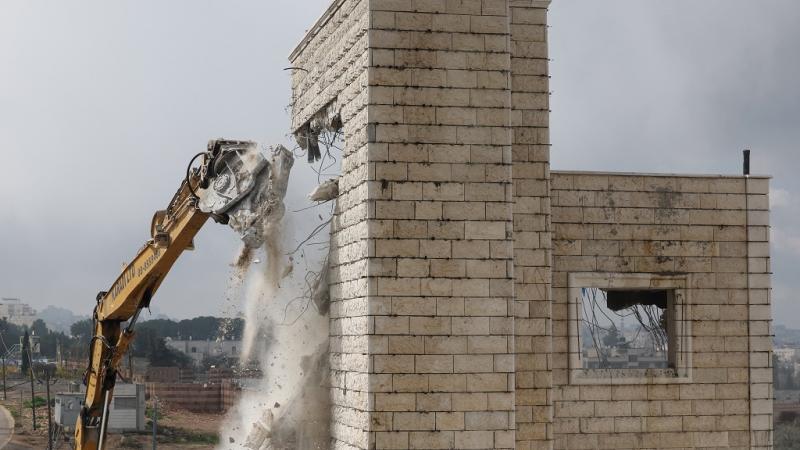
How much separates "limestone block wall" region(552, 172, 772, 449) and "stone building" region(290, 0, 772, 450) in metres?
0.02

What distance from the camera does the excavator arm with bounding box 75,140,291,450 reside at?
11352 millimetres

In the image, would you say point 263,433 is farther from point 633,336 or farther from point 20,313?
point 20,313

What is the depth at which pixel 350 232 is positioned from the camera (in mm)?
10719

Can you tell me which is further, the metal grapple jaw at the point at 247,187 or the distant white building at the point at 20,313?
the distant white building at the point at 20,313

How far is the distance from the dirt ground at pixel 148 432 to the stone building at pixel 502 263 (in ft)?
79.7

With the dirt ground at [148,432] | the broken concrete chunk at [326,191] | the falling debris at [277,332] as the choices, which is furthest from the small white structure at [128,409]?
the broken concrete chunk at [326,191]

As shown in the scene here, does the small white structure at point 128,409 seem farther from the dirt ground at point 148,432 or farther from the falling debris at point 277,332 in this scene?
the falling debris at point 277,332

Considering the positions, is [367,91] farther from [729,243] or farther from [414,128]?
[729,243]

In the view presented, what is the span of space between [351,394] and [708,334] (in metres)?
4.81

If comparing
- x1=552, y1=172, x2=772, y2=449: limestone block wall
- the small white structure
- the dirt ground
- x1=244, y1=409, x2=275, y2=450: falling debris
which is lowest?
the dirt ground

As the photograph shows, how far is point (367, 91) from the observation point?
10.4 metres

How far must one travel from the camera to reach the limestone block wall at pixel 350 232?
1026 centimetres

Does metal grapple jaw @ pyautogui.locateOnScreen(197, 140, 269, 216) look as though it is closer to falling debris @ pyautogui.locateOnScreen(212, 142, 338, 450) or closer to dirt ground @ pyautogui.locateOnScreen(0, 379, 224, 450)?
falling debris @ pyautogui.locateOnScreen(212, 142, 338, 450)

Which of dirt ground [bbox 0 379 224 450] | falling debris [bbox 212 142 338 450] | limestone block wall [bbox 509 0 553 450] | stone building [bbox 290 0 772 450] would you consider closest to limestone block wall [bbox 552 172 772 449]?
stone building [bbox 290 0 772 450]
